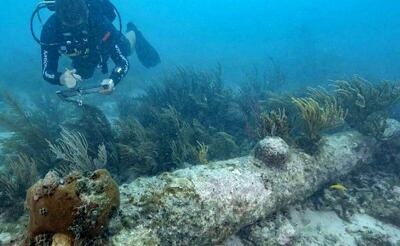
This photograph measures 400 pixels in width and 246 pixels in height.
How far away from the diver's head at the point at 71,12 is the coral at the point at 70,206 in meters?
5.77

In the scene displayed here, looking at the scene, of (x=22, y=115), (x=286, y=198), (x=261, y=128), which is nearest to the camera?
(x=286, y=198)

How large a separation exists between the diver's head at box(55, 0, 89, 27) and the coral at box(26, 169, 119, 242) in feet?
18.9

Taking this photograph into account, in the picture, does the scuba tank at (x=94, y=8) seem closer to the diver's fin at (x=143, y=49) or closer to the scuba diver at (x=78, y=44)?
the scuba diver at (x=78, y=44)

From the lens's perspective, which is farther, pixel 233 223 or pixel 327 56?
pixel 327 56

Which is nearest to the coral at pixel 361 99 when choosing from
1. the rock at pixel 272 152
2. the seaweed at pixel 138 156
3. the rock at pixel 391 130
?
the rock at pixel 391 130

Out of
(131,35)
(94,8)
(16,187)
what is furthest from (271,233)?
(131,35)

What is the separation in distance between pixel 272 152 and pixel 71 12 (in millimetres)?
5584

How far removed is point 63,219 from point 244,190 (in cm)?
218

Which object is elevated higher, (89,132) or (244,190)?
(244,190)

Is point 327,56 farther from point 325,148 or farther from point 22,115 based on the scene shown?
point 22,115

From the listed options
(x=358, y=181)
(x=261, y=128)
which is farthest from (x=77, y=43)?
(x=358, y=181)

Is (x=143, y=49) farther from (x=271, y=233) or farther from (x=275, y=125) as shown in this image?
(x=271, y=233)

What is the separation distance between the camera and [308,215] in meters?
4.93

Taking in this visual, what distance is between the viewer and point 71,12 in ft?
23.5
